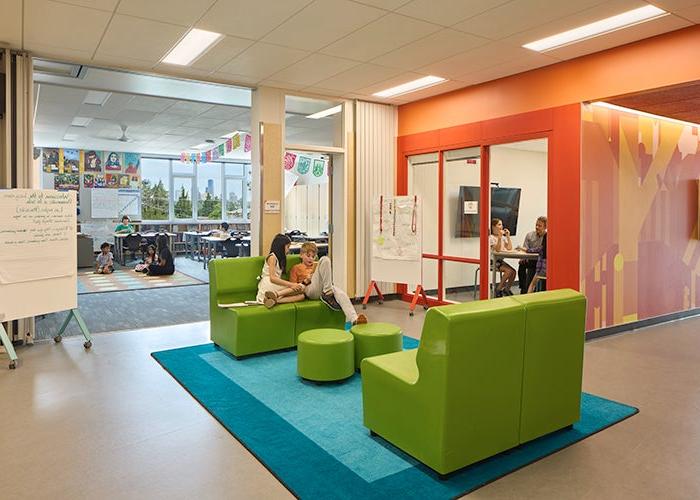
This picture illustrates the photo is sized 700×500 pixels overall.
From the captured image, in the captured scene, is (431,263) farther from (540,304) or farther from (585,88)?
(540,304)

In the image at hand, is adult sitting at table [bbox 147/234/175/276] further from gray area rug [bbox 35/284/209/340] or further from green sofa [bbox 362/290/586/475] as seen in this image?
green sofa [bbox 362/290/586/475]

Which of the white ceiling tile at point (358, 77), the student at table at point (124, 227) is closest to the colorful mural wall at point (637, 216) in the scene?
→ the white ceiling tile at point (358, 77)

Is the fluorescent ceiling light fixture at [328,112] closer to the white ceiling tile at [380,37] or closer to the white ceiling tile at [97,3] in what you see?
the white ceiling tile at [380,37]

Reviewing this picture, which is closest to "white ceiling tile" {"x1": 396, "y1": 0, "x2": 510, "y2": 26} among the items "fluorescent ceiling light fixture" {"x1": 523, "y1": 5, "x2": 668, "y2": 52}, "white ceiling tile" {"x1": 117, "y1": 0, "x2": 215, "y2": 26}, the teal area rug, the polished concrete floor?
"fluorescent ceiling light fixture" {"x1": 523, "y1": 5, "x2": 668, "y2": 52}

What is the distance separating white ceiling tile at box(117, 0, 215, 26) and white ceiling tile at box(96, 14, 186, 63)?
0.46 feet

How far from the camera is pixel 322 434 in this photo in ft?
10.7

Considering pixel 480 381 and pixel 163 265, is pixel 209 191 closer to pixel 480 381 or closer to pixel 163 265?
pixel 163 265

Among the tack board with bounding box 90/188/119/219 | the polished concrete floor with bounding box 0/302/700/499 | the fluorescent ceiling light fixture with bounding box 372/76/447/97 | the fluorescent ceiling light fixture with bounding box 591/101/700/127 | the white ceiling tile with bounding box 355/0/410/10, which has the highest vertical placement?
the fluorescent ceiling light fixture with bounding box 372/76/447/97

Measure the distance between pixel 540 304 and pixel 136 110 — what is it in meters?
8.11

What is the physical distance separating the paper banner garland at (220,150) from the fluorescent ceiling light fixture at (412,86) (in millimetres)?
3664

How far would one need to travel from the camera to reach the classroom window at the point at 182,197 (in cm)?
1584

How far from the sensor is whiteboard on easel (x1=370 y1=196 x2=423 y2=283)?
7.05 metres

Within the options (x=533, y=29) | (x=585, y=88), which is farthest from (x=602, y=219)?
(x=533, y=29)

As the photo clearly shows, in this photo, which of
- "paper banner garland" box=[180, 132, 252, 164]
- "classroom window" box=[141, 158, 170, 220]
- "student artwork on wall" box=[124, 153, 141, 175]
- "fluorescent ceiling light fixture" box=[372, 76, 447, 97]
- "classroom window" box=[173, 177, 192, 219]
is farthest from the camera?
"classroom window" box=[173, 177, 192, 219]
